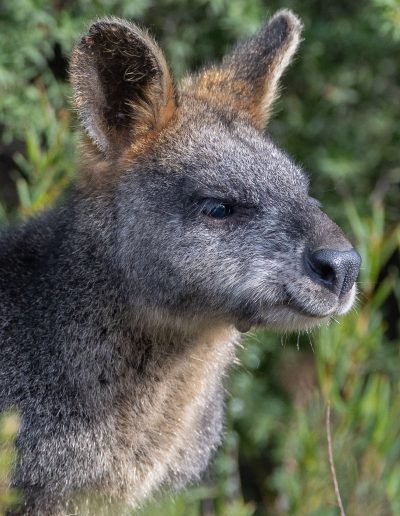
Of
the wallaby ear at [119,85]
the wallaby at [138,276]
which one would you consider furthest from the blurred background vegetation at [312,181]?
the wallaby ear at [119,85]

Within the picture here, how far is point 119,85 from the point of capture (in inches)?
163

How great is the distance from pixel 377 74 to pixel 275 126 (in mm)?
781

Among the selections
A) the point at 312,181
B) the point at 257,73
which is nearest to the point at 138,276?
the point at 257,73

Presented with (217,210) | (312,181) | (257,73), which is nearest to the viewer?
(217,210)

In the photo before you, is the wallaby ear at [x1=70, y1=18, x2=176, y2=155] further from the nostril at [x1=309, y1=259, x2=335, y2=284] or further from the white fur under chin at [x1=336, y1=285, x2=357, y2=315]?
the white fur under chin at [x1=336, y1=285, x2=357, y2=315]

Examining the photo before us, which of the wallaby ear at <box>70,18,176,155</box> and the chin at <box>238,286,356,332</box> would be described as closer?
the chin at <box>238,286,356,332</box>

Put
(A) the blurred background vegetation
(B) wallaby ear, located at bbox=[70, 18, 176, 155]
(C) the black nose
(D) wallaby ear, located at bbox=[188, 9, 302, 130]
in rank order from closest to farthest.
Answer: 1. (C) the black nose
2. (B) wallaby ear, located at bbox=[70, 18, 176, 155]
3. (D) wallaby ear, located at bbox=[188, 9, 302, 130]
4. (A) the blurred background vegetation

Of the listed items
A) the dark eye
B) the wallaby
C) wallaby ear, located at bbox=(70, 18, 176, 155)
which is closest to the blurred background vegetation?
the wallaby

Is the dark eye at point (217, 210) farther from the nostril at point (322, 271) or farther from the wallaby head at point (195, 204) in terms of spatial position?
the nostril at point (322, 271)

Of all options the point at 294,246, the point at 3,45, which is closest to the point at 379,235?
the point at 294,246

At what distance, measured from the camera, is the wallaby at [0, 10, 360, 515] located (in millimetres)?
3844

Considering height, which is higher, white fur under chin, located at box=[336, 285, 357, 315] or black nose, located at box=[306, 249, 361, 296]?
black nose, located at box=[306, 249, 361, 296]

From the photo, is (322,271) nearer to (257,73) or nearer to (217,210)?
(217,210)

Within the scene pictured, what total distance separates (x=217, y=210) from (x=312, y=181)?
3.03m
